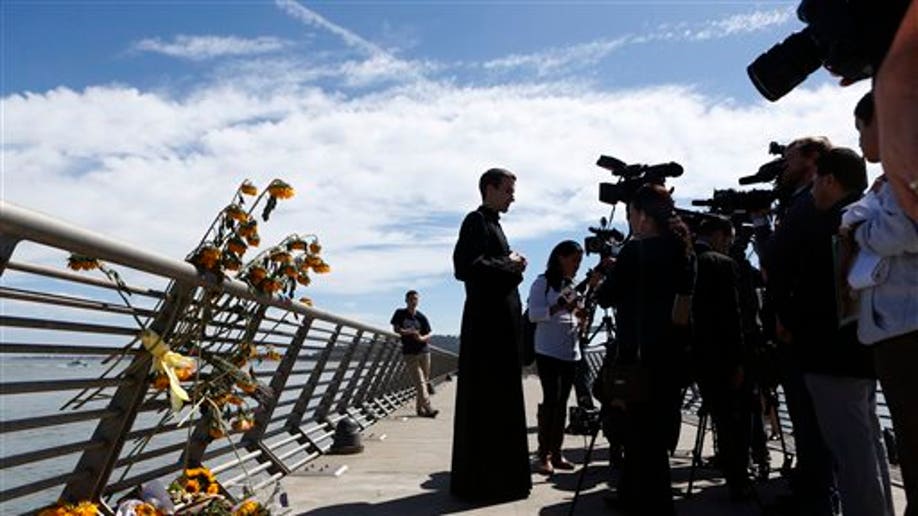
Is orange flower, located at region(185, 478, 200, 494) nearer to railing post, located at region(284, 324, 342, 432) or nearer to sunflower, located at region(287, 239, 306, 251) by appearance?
sunflower, located at region(287, 239, 306, 251)

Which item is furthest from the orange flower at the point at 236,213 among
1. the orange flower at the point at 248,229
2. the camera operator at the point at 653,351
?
the camera operator at the point at 653,351

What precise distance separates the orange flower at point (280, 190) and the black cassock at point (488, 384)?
4.71 ft

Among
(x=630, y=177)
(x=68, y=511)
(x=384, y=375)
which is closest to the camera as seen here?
(x=68, y=511)

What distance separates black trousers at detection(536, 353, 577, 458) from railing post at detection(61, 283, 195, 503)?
328 centimetres

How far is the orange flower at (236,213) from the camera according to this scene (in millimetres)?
3281

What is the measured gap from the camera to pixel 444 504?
4473 mm

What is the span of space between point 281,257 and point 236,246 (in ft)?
1.59

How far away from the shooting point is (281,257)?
3.73m

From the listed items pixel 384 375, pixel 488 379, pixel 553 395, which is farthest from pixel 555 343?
pixel 384 375

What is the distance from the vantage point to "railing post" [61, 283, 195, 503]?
267 centimetres

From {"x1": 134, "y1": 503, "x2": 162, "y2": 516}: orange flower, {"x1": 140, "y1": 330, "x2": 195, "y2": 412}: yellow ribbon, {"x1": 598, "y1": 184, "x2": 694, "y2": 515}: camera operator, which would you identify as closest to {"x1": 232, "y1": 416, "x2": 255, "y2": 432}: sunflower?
{"x1": 134, "y1": 503, "x2": 162, "y2": 516}: orange flower

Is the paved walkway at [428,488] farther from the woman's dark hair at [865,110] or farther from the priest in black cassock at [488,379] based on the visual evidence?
the woman's dark hair at [865,110]

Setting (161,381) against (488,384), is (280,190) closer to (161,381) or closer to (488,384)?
(161,381)

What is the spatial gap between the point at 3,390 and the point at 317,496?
2799mm
